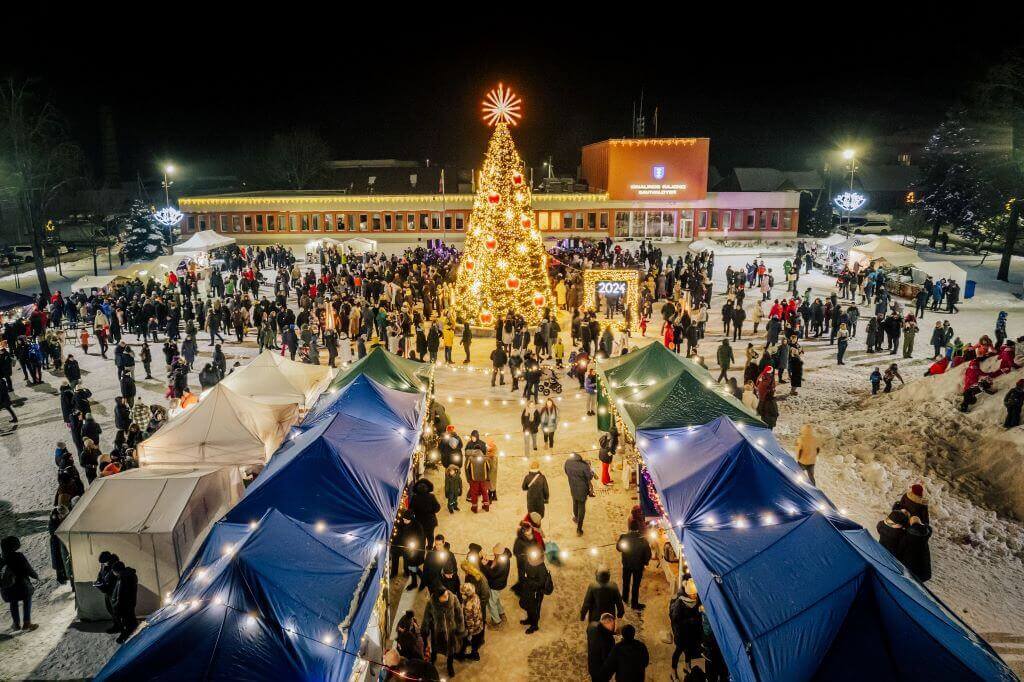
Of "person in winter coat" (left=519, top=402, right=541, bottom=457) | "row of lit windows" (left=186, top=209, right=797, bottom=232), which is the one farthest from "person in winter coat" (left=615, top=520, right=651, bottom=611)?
"row of lit windows" (left=186, top=209, right=797, bottom=232)

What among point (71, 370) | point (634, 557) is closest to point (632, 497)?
point (634, 557)

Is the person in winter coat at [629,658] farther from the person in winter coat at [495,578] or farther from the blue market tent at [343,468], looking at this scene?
the blue market tent at [343,468]

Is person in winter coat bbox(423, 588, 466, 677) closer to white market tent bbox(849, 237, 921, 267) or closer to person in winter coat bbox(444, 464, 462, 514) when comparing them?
person in winter coat bbox(444, 464, 462, 514)

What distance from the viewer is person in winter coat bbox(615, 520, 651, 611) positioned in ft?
23.1

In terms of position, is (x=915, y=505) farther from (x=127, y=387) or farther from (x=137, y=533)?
(x=127, y=387)

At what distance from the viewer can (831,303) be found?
19.8m

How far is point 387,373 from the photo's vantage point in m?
10.9

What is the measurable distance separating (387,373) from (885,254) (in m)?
24.1

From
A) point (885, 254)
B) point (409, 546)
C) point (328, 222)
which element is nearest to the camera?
point (409, 546)

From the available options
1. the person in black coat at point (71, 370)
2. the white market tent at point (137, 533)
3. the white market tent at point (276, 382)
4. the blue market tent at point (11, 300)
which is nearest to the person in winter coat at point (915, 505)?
the white market tent at point (137, 533)

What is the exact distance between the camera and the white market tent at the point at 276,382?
11.2 m

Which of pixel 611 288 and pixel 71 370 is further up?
pixel 611 288

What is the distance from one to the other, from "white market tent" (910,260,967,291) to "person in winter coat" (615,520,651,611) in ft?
73.0

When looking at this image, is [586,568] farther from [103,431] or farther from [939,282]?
[939,282]
